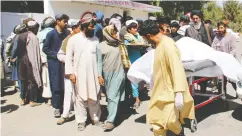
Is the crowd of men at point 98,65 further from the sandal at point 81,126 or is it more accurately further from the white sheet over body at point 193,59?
the white sheet over body at point 193,59

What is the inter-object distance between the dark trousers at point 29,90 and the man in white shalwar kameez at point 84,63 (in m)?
2.18

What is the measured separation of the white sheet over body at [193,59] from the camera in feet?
17.2

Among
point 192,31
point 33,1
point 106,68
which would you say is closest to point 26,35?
point 106,68

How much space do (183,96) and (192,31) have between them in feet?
11.5

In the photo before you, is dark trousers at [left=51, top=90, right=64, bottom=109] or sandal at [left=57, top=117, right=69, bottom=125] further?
Result: dark trousers at [left=51, top=90, right=64, bottom=109]

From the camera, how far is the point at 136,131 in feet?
16.8

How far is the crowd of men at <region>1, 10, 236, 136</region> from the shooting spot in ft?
12.0

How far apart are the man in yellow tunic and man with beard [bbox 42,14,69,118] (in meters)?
2.53

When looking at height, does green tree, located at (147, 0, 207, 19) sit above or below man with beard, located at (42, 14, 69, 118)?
above

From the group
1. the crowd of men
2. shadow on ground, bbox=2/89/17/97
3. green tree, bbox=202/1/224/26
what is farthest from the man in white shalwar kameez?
green tree, bbox=202/1/224/26

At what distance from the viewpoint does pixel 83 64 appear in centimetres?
498

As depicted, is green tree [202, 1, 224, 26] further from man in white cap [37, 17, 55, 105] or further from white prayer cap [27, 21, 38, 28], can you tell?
white prayer cap [27, 21, 38, 28]

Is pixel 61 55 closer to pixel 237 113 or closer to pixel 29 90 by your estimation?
pixel 29 90

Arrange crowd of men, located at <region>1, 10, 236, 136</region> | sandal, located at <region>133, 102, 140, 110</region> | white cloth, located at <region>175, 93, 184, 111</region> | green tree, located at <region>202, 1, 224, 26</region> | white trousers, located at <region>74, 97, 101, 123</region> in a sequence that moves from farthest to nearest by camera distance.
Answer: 1. green tree, located at <region>202, 1, 224, 26</region>
2. sandal, located at <region>133, 102, 140, 110</region>
3. white trousers, located at <region>74, 97, 101, 123</region>
4. crowd of men, located at <region>1, 10, 236, 136</region>
5. white cloth, located at <region>175, 93, 184, 111</region>
